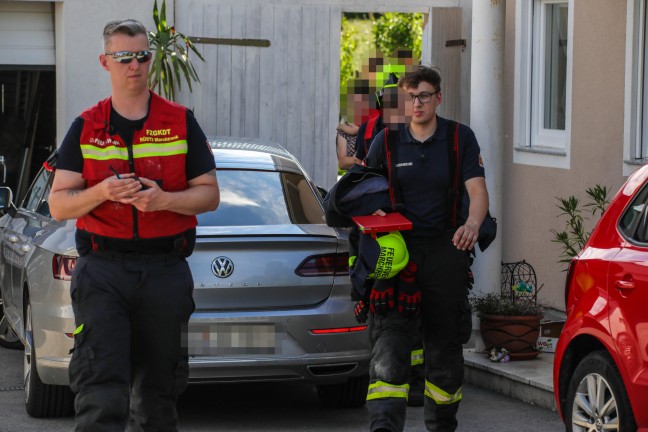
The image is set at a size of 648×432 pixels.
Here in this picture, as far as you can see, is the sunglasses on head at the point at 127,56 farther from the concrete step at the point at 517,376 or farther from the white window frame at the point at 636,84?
the white window frame at the point at 636,84

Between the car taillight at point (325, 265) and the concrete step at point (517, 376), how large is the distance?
166 centimetres

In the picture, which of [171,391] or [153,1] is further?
[153,1]

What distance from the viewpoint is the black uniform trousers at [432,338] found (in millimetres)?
5977

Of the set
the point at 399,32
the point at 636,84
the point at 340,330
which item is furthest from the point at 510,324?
the point at 399,32

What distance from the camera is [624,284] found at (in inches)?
214

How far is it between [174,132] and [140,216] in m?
0.37

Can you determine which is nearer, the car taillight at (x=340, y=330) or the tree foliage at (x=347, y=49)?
the car taillight at (x=340, y=330)

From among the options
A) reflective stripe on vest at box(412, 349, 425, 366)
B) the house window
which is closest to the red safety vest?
reflective stripe on vest at box(412, 349, 425, 366)

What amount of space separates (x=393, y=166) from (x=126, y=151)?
160 cm

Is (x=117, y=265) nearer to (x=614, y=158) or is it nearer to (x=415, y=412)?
(x=415, y=412)

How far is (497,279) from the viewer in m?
9.15

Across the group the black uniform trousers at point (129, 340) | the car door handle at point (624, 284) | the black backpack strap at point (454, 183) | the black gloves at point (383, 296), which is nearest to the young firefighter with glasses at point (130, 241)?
the black uniform trousers at point (129, 340)

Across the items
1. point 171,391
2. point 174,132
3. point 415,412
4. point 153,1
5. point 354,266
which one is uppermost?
point 153,1

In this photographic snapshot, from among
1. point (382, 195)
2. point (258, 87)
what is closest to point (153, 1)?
point (258, 87)
